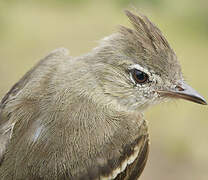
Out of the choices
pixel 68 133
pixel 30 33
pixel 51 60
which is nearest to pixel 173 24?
pixel 30 33

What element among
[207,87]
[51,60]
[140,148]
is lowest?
[207,87]

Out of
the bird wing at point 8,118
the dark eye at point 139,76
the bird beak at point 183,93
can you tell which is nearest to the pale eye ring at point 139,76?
the dark eye at point 139,76

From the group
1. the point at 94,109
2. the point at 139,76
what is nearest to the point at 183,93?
the point at 139,76

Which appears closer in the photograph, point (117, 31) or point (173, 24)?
point (117, 31)

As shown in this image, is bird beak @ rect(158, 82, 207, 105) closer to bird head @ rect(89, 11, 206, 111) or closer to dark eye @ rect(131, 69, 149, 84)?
bird head @ rect(89, 11, 206, 111)

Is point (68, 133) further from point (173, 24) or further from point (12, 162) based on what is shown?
point (173, 24)

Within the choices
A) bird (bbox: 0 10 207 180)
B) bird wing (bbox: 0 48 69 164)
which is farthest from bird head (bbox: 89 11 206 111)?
bird wing (bbox: 0 48 69 164)

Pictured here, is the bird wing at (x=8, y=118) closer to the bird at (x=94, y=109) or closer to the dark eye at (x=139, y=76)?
the bird at (x=94, y=109)
